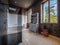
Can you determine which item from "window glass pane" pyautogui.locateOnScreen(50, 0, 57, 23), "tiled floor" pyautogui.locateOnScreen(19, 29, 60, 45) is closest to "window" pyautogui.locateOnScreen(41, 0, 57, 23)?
"window glass pane" pyautogui.locateOnScreen(50, 0, 57, 23)

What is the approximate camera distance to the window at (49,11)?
9.43 ft

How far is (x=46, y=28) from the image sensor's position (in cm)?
345

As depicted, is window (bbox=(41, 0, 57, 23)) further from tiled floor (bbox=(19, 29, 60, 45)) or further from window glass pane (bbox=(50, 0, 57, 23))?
tiled floor (bbox=(19, 29, 60, 45))

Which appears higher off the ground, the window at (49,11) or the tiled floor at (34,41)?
the window at (49,11)

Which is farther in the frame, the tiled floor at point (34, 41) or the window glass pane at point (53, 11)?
the window glass pane at point (53, 11)

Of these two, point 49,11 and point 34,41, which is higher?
point 49,11

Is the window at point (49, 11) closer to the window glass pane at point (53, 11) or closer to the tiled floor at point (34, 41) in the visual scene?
the window glass pane at point (53, 11)

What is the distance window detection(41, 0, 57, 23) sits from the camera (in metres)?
2.87

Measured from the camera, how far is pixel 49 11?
3.05 m

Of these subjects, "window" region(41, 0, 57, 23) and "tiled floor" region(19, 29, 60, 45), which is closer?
"tiled floor" region(19, 29, 60, 45)

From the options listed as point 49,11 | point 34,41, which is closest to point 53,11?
point 49,11

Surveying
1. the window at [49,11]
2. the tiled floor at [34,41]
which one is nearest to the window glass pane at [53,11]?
the window at [49,11]

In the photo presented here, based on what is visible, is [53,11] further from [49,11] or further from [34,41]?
[34,41]

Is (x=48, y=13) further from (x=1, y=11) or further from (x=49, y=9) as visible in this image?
(x=1, y=11)
